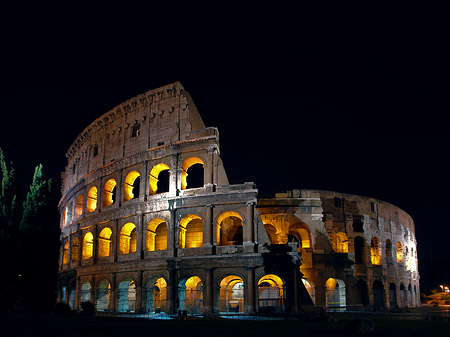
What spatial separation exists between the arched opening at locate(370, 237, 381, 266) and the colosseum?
0.30 ft

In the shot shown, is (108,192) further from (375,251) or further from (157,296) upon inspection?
(375,251)

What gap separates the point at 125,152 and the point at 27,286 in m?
13.5

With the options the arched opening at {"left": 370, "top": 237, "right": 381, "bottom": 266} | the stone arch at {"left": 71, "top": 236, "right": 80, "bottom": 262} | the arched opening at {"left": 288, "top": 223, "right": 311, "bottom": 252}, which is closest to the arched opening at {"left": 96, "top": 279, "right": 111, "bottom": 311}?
the stone arch at {"left": 71, "top": 236, "right": 80, "bottom": 262}

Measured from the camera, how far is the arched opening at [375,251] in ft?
119

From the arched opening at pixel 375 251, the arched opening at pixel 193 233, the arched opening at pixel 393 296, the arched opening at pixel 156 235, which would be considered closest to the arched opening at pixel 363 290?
the arched opening at pixel 375 251

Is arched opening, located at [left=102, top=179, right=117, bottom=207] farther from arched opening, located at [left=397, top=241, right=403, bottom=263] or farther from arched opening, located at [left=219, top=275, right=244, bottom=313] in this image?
arched opening, located at [left=397, top=241, right=403, bottom=263]

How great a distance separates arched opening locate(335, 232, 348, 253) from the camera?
33.9 meters

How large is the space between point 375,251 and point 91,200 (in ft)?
80.3

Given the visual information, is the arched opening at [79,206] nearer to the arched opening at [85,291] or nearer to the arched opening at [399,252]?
the arched opening at [85,291]

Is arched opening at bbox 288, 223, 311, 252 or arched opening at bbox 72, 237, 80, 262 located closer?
arched opening at bbox 288, 223, 311, 252

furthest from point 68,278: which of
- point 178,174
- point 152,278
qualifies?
point 178,174

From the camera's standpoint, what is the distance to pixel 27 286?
17953 millimetres

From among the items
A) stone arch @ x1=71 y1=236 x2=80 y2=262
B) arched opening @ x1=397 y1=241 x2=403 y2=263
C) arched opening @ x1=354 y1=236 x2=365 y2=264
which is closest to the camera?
stone arch @ x1=71 y1=236 x2=80 y2=262

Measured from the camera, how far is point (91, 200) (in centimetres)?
3206
